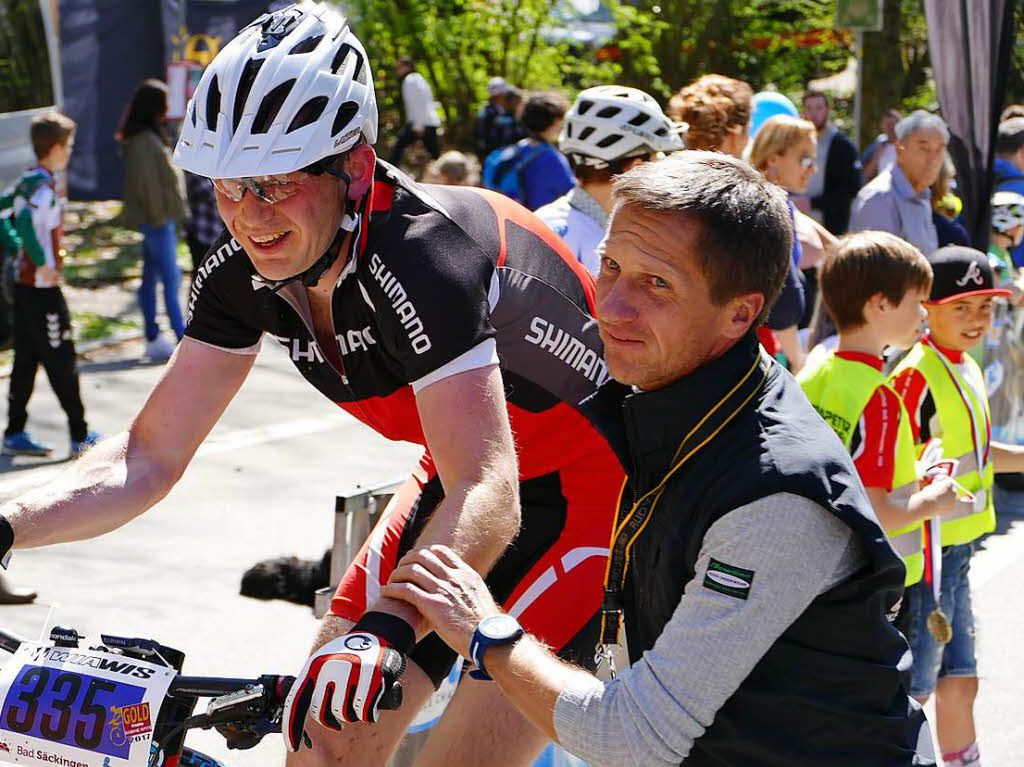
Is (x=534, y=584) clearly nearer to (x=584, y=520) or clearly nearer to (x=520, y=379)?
(x=584, y=520)

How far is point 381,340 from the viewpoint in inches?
112

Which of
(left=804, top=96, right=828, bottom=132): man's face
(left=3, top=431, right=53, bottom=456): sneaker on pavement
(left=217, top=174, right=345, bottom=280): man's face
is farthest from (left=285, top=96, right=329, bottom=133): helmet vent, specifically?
(left=804, top=96, right=828, bottom=132): man's face

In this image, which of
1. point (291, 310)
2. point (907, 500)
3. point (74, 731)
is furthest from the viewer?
point (907, 500)

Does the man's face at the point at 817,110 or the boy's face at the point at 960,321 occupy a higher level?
the boy's face at the point at 960,321

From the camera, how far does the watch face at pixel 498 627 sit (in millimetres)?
2182

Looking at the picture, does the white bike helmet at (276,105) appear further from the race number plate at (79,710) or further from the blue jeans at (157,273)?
the blue jeans at (157,273)

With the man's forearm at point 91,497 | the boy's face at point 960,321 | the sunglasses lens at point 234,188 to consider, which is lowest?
the boy's face at point 960,321

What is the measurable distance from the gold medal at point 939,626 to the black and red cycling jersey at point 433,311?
1.60m

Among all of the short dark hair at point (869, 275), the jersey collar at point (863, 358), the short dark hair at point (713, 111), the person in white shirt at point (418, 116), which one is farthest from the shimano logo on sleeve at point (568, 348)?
the person in white shirt at point (418, 116)

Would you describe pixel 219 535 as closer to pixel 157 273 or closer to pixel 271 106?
pixel 157 273

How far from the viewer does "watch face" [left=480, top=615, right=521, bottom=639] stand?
7.16ft

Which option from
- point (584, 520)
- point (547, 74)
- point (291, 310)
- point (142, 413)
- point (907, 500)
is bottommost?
point (547, 74)

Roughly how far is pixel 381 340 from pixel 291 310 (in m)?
0.31

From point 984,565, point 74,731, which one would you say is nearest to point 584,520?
point 74,731
